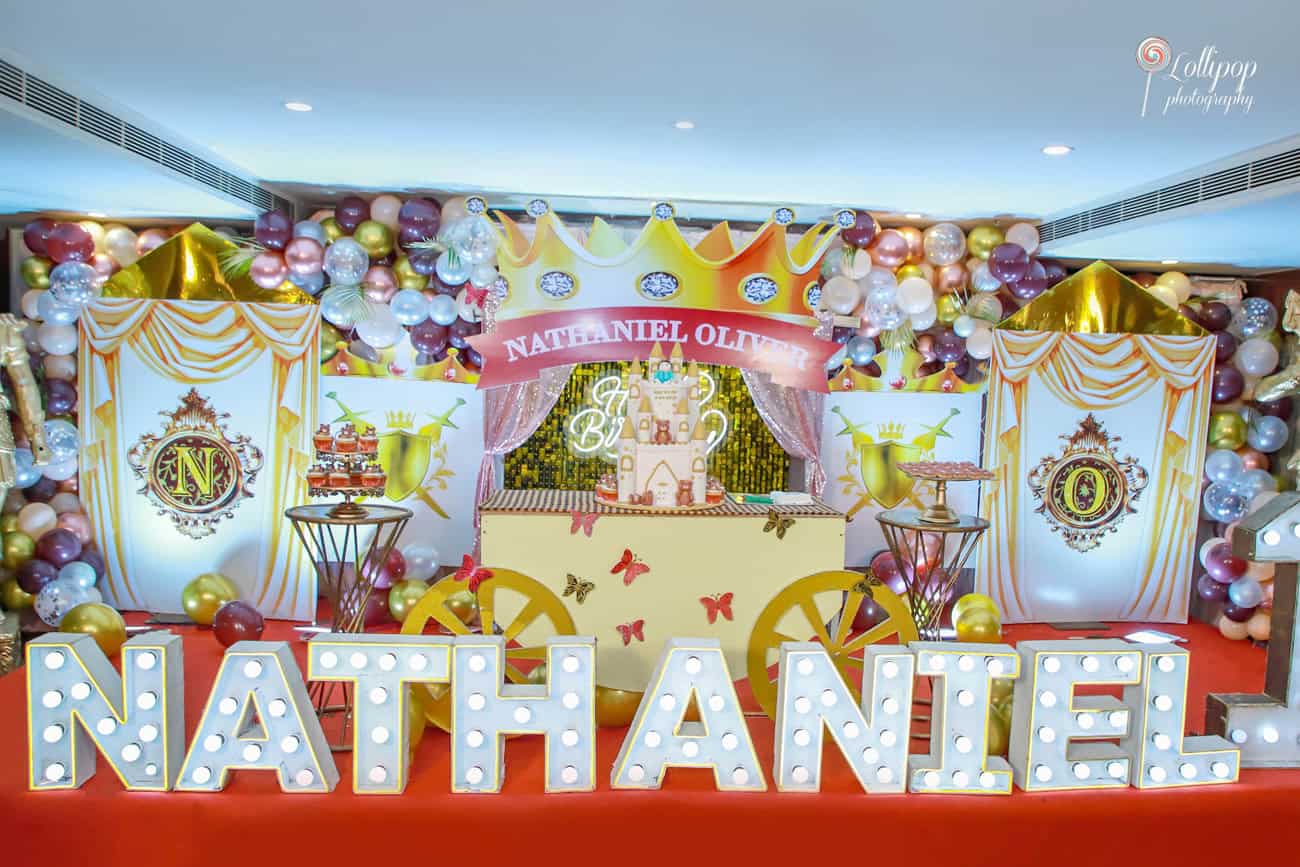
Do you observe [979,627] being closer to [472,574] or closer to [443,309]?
[472,574]

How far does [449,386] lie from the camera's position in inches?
245

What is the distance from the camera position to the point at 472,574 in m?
3.79

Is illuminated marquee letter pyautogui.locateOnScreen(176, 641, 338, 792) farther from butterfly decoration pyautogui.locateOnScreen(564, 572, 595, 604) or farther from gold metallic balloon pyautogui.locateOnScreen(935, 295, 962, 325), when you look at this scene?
gold metallic balloon pyautogui.locateOnScreen(935, 295, 962, 325)

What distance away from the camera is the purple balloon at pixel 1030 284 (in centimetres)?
633

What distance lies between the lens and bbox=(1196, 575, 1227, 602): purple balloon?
6.47 metres

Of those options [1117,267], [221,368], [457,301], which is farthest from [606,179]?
[1117,267]

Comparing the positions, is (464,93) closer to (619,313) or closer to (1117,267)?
(619,313)

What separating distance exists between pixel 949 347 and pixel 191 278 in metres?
4.87

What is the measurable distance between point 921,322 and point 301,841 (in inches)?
187

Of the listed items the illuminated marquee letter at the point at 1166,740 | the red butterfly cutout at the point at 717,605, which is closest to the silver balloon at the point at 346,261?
→ the red butterfly cutout at the point at 717,605

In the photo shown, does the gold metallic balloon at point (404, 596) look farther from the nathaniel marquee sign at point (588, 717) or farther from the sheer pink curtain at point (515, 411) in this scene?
the nathaniel marquee sign at point (588, 717)

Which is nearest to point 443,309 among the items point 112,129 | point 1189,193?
point 112,129

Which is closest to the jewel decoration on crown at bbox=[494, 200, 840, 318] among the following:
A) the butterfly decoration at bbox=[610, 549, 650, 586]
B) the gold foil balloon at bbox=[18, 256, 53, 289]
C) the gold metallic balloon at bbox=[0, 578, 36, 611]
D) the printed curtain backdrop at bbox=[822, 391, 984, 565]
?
the butterfly decoration at bbox=[610, 549, 650, 586]

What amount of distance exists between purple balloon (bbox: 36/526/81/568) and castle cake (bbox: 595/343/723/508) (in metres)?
3.52
